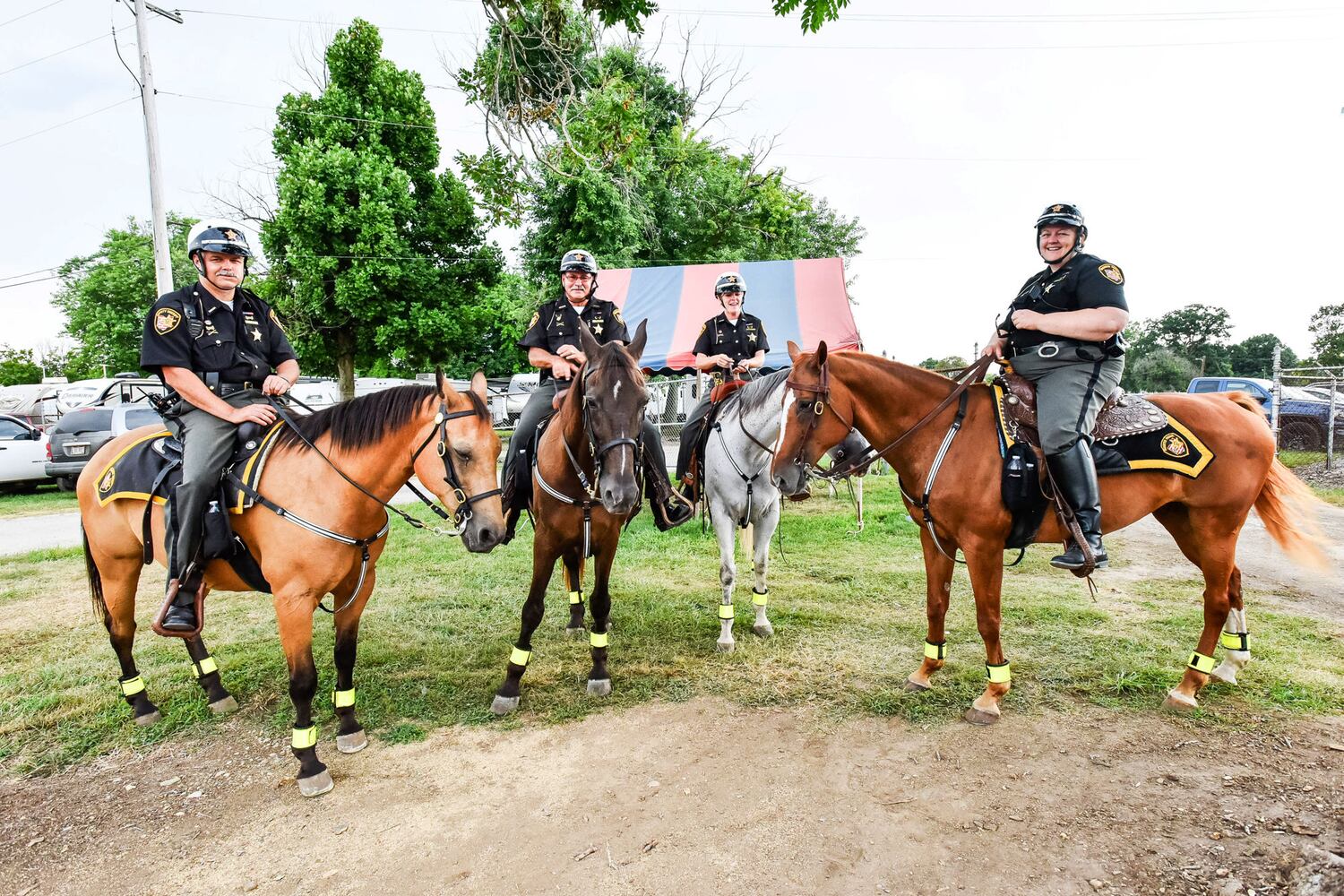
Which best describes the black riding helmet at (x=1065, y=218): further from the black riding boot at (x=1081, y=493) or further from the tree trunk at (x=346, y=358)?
the tree trunk at (x=346, y=358)

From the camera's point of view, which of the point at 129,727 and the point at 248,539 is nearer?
the point at 248,539

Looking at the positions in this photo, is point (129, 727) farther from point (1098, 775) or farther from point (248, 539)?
point (1098, 775)

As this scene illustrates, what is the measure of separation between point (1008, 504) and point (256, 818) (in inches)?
175

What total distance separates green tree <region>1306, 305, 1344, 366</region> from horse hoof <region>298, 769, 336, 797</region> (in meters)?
48.8

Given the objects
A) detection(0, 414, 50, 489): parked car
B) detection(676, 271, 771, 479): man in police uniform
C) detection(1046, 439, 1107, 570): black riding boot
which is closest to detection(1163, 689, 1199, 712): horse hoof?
detection(1046, 439, 1107, 570): black riding boot

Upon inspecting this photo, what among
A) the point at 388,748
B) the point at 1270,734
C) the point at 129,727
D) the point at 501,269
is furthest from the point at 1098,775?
the point at 501,269

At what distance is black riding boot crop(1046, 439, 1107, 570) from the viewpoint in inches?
150

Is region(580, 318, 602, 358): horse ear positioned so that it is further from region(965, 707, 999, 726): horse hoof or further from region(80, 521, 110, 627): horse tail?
region(80, 521, 110, 627): horse tail

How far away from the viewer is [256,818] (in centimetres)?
323

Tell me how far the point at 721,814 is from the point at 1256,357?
64093 millimetres

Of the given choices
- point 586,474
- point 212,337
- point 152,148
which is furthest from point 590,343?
point 152,148

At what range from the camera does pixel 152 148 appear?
13070mm

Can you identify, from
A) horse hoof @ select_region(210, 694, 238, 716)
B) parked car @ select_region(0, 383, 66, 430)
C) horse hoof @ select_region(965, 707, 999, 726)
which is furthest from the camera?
parked car @ select_region(0, 383, 66, 430)

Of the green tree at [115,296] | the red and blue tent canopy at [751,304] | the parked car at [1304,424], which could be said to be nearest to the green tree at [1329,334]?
the parked car at [1304,424]
